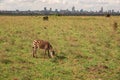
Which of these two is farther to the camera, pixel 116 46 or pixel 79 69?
pixel 116 46

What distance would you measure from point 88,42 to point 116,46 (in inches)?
104

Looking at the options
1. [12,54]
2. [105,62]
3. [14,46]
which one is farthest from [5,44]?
[105,62]

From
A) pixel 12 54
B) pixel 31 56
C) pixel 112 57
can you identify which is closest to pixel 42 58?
pixel 31 56

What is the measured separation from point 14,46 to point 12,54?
290 centimetres

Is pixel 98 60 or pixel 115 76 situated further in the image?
pixel 98 60

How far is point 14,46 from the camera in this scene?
2136 centimetres

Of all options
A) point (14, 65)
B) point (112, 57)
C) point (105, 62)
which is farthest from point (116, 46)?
point (14, 65)

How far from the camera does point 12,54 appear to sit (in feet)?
60.7

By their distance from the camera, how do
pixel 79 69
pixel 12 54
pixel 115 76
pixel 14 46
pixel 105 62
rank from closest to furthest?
pixel 115 76 < pixel 79 69 < pixel 105 62 < pixel 12 54 < pixel 14 46

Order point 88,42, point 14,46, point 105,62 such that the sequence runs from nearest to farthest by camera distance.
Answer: point 105,62 < point 14,46 < point 88,42

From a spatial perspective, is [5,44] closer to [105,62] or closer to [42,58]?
[42,58]

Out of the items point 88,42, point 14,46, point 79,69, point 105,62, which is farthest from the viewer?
point 88,42

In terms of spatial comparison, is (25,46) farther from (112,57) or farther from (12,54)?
(112,57)

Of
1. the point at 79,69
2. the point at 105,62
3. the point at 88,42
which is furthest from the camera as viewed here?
the point at 88,42
